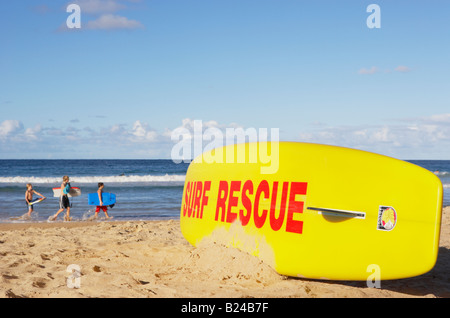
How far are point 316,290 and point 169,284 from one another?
4.40 feet

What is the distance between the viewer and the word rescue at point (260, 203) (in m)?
4.00

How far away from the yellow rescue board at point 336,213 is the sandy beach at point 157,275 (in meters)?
0.17

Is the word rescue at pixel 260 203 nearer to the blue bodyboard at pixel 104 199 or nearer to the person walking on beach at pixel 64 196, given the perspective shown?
the person walking on beach at pixel 64 196

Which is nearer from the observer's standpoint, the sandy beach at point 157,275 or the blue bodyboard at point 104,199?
the sandy beach at point 157,275

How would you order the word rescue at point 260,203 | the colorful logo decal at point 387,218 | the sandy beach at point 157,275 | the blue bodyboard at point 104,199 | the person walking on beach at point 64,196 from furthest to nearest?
the blue bodyboard at point 104,199 → the person walking on beach at point 64,196 → the word rescue at point 260,203 → the sandy beach at point 157,275 → the colorful logo decal at point 387,218

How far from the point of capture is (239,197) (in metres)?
4.46

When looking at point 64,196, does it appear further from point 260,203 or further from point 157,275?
point 260,203

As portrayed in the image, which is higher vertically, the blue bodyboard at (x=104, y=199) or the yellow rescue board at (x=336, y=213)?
the yellow rescue board at (x=336, y=213)

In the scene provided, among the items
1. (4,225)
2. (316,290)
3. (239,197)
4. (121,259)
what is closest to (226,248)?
(239,197)

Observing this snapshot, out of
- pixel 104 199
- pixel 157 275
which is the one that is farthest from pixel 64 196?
pixel 157 275

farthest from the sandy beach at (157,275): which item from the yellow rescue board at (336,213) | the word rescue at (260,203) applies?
the word rescue at (260,203)

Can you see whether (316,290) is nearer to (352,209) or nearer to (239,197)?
(352,209)

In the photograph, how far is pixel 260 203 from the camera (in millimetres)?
4230

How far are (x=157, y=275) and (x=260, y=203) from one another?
1.37 m
